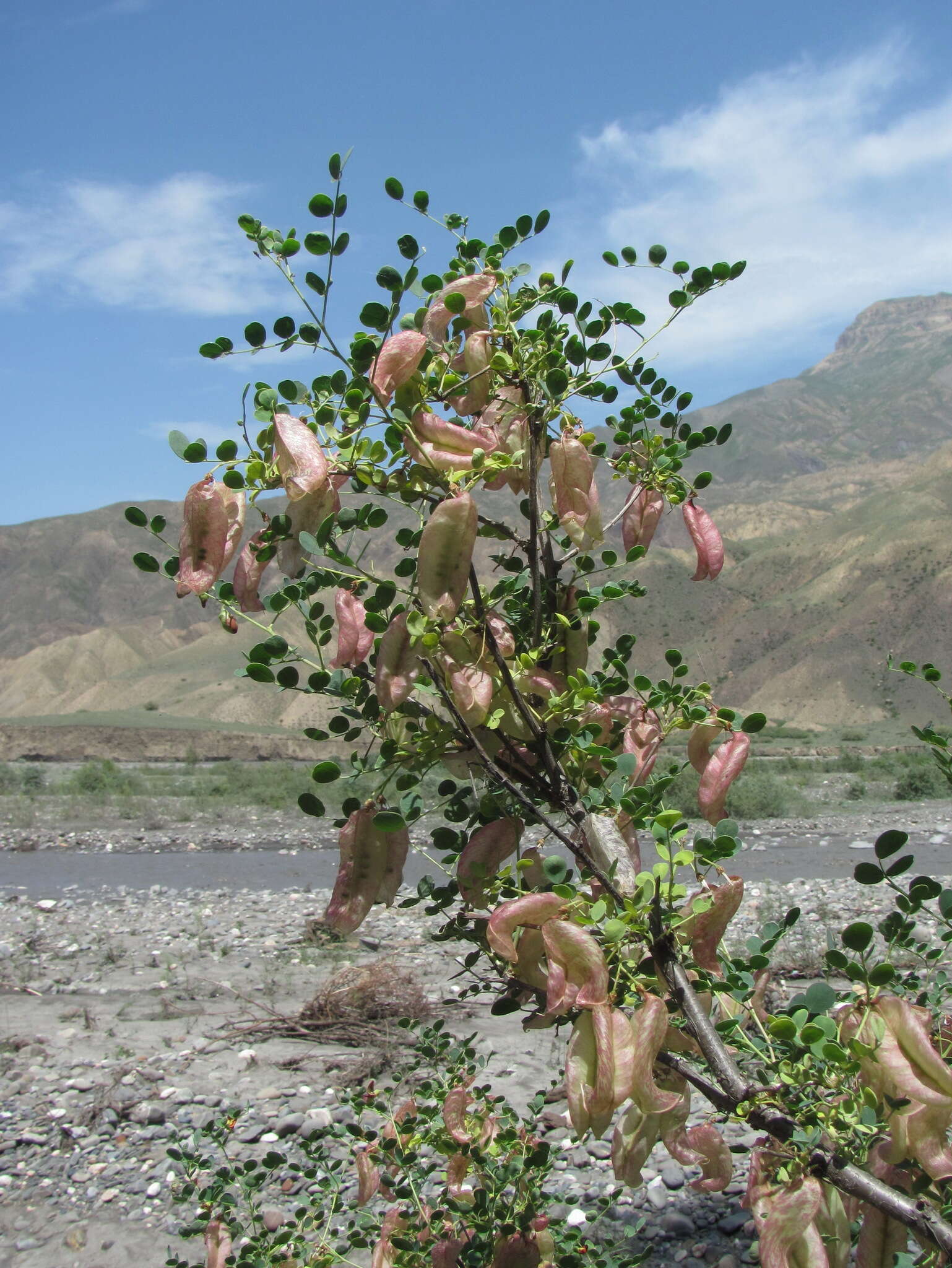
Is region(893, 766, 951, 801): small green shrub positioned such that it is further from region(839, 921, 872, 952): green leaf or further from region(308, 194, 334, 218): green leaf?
region(308, 194, 334, 218): green leaf

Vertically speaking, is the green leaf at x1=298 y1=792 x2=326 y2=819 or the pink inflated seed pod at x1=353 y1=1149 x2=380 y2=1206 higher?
the green leaf at x1=298 y1=792 x2=326 y2=819

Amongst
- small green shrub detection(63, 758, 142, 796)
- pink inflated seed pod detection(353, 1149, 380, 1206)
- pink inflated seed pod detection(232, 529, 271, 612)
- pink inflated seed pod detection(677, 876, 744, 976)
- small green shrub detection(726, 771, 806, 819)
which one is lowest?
small green shrub detection(726, 771, 806, 819)

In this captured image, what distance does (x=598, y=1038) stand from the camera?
0.87 m

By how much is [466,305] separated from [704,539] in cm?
51

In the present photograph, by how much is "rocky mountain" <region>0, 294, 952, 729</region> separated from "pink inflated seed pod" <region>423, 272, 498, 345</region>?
22.8 metres

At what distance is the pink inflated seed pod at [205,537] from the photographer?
1.04 m

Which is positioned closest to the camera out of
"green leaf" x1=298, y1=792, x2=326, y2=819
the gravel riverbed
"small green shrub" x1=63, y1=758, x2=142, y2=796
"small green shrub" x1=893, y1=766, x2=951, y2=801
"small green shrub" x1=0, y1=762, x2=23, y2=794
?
"green leaf" x1=298, y1=792, x2=326, y2=819

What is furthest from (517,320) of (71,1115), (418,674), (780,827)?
(780,827)

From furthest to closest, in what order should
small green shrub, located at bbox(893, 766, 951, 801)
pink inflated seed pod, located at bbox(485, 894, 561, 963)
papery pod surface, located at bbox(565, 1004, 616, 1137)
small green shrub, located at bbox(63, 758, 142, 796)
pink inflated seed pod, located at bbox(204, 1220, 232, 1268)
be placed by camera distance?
small green shrub, located at bbox(63, 758, 142, 796) < small green shrub, located at bbox(893, 766, 951, 801) < pink inflated seed pod, located at bbox(204, 1220, 232, 1268) < pink inflated seed pod, located at bbox(485, 894, 561, 963) < papery pod surface, located at bbox(565, 1004, 616, 1137)

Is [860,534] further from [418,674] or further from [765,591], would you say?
[418,674]

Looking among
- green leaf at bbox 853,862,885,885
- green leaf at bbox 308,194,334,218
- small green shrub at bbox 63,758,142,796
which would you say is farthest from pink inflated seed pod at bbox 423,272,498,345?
small green shrub at bbox 63,758,142,796

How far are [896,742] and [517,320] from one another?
120ft

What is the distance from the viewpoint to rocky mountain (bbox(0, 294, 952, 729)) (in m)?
45.3

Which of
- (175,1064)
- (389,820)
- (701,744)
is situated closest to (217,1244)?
(389,820)
